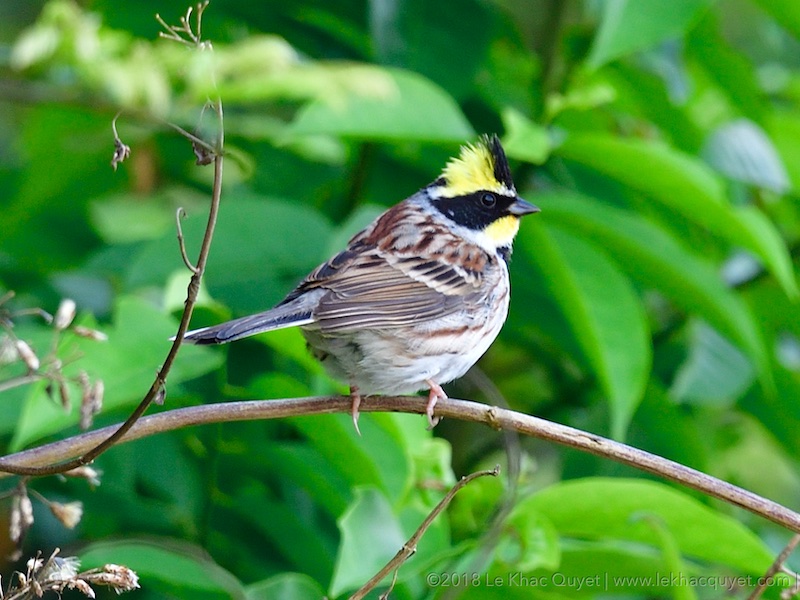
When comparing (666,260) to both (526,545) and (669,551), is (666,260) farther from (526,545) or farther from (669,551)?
(526,545)

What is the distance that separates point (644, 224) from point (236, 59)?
4.14 ft

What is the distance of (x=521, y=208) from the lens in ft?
9.86

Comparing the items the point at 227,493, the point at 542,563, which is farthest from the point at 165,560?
the point at 542,563

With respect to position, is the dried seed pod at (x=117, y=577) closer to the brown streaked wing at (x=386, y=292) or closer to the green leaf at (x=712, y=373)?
the brown streaked wing at (x=386, y=292)

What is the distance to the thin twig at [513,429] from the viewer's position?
6.06 feet

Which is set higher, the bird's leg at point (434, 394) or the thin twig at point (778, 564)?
the thin twig at point (778, 564)

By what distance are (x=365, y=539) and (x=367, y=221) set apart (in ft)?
3.15

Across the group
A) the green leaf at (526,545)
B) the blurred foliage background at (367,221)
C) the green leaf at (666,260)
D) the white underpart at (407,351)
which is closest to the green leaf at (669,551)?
the blurred foliage background at (367,221)

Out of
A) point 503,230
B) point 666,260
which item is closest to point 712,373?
point 666,260

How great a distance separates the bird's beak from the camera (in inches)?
116

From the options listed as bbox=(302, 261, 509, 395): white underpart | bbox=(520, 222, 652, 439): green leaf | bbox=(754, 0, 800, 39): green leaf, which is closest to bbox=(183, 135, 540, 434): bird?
bbox=(302, 261, 509, 395): white underpart

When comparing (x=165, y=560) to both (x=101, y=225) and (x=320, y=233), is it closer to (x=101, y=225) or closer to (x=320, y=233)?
(x=320, y=233)

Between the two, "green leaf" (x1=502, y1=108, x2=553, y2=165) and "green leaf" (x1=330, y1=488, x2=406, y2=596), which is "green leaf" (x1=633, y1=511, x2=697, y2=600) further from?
"green leaf" (x1=502, y1=108, x2=553, y2=165)

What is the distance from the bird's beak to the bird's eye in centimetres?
11
